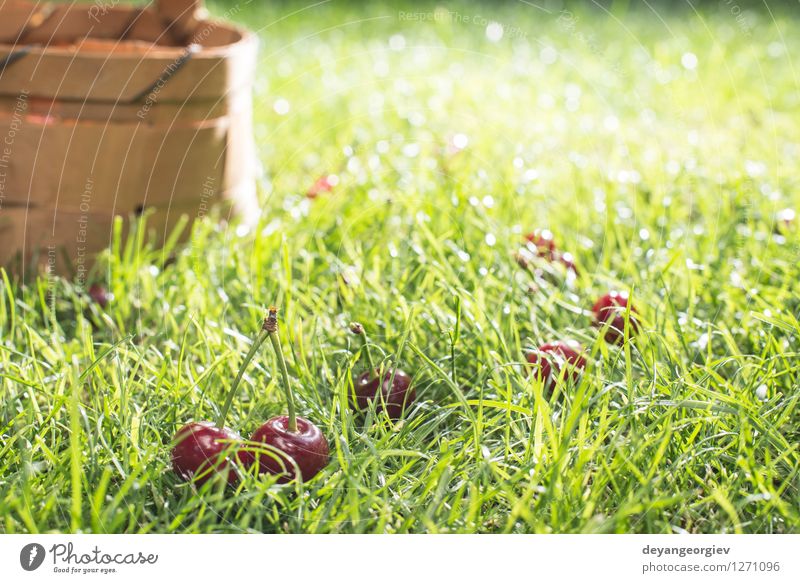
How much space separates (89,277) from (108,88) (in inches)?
13.7

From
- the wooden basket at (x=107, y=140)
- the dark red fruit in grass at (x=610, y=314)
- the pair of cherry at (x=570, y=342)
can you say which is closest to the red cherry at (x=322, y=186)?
the wooden basket at (x=107, y=140)

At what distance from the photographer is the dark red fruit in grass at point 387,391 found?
1.25 m

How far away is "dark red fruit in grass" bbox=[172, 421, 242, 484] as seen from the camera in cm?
108

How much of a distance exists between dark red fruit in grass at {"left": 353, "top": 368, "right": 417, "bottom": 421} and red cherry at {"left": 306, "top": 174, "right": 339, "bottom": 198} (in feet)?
2.77

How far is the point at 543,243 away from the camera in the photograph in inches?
68.7

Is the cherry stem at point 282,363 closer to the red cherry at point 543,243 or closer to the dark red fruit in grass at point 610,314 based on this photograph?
the dark red fruit in grass at point 610,314

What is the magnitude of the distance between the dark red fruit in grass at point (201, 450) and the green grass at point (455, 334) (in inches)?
1.2

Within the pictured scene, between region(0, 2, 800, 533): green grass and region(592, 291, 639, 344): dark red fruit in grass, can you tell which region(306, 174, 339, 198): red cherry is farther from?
region(592, 291, 639, 344): dark red fruit in grass

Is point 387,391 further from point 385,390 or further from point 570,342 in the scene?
point 570,342

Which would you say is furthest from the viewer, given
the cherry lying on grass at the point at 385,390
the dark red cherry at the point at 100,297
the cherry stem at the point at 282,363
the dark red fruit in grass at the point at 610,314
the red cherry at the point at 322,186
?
the red cherry at the point at 322,186

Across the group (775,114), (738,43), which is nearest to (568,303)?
(775,114)

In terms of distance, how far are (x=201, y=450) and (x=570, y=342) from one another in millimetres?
563

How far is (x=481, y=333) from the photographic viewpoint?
137cm

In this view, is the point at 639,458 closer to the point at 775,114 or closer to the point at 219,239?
the point at 219,239
